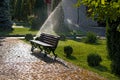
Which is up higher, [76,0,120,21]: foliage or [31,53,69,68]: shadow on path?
[76,0,120,21]: foliage

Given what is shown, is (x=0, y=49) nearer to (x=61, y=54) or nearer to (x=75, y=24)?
(x=61, y=54)

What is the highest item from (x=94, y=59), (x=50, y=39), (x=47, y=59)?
(x=50, y=39)

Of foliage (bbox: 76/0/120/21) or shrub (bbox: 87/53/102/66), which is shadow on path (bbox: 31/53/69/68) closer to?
shrub (bbox: 87/53/102/66)

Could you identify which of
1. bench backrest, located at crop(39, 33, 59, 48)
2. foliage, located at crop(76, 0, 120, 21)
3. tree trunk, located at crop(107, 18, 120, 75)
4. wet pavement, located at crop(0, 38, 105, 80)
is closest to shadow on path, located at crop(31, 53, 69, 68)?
wet pavement, located at crop(0, 38, 105, 80)

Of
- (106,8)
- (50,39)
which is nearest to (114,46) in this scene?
(50,39)

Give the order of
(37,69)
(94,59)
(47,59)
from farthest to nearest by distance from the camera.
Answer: (47,59), (94,59), (37,69)

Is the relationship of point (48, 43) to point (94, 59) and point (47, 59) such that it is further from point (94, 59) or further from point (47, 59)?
point (94, 59)

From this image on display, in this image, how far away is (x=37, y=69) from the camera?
39.1 feet

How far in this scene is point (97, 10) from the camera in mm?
6402

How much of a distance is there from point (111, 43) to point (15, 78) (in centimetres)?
400

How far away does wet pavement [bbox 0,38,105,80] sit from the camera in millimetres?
10671

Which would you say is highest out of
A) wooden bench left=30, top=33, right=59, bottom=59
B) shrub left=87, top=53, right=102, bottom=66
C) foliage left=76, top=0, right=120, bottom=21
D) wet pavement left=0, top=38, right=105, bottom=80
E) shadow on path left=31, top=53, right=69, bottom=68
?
foliage left=76, top=0, right=120, bottom=21

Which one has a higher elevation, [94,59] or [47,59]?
[94,59]

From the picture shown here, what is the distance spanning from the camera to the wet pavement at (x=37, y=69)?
35.0ft
